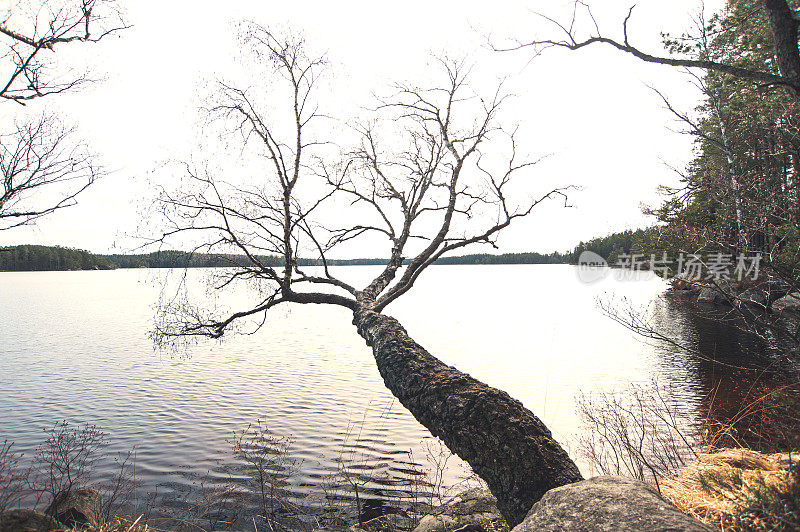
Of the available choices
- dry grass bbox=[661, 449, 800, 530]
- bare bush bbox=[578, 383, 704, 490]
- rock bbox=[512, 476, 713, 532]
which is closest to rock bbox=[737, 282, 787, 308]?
bare bush bbox=[578, 383, 704, 490]

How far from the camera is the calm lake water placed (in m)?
10.7

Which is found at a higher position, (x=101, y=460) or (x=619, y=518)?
(x=619, y=518)

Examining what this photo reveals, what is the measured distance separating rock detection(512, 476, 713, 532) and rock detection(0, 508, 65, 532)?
4725 mm

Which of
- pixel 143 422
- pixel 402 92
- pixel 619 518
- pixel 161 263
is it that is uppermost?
pixel 402 92

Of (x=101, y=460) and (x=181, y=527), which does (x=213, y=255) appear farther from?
(x=101, y=460)

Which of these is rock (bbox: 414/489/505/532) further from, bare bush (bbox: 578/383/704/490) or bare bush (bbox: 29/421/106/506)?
bare bush (bbox: 29/421/106/506)

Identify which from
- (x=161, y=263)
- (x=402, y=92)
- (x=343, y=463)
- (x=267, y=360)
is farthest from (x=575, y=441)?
(x=267, y=360)

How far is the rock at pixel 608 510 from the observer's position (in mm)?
2760

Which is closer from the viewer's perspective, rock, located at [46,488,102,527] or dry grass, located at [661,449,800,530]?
dry grass, located at [661,449,800,530]

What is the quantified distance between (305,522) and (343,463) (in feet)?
9.08

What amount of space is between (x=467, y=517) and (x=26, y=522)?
4.81 m

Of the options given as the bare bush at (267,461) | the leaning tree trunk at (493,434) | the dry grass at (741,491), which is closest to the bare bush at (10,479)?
the bare bush at (267,461)

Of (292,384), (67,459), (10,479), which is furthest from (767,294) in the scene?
(292,384)

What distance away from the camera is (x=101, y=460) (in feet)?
34.7
